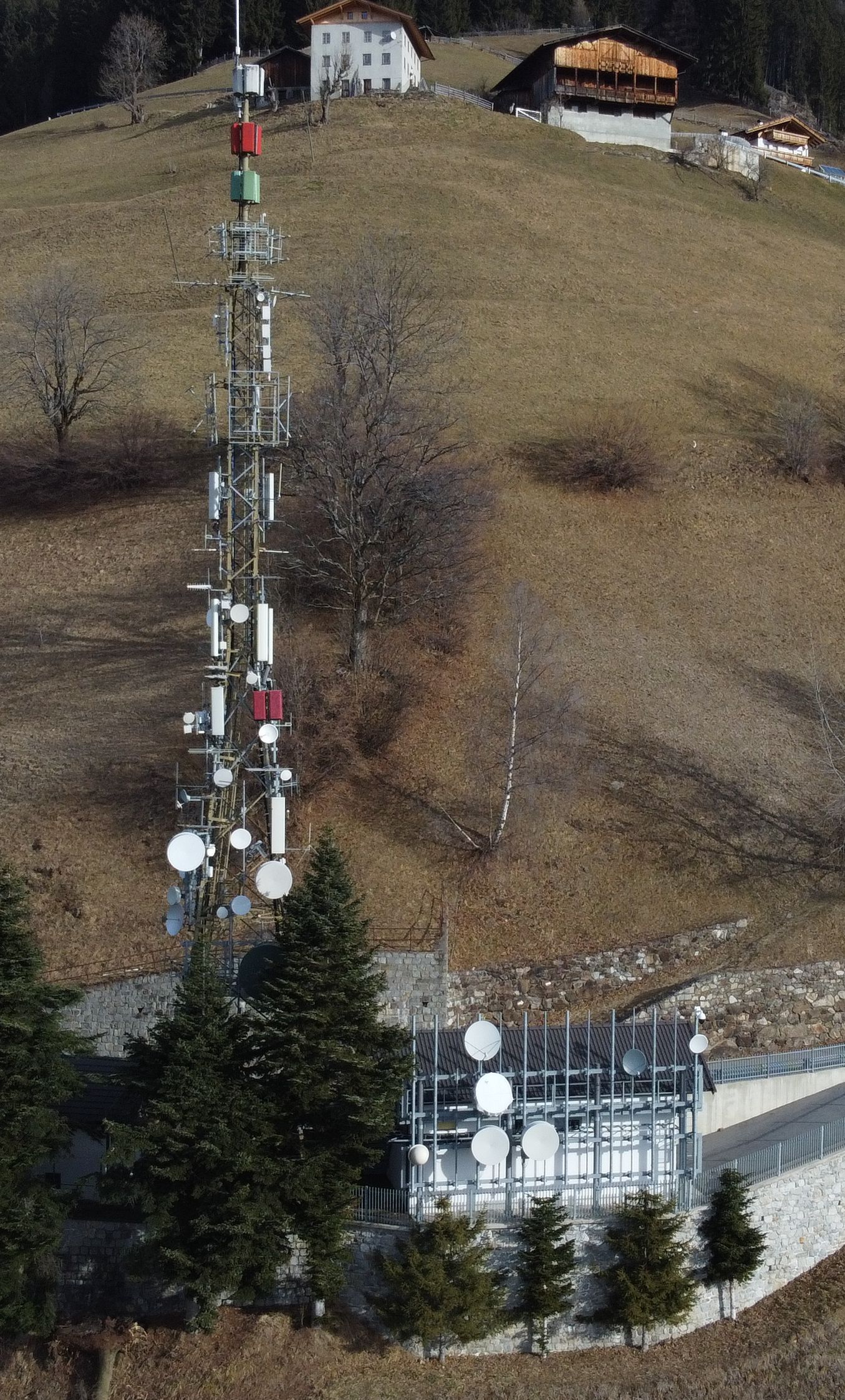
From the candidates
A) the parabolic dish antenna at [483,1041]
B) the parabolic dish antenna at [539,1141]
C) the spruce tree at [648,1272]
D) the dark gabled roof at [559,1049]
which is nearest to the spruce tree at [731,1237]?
the spruce tree at [648,1272]

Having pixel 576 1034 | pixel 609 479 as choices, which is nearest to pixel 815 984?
→ pixel 576 1034

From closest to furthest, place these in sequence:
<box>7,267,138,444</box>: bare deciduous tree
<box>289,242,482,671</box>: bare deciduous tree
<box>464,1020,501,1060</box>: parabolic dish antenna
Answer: <box>464,1020,501,1060</box>: parabolic dish antenna < <box>289,242,482,671</box>: bare deciduous tree < <box>7,267,138,444</box>: bare deciduous tree

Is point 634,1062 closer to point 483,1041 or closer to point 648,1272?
point 483,1041

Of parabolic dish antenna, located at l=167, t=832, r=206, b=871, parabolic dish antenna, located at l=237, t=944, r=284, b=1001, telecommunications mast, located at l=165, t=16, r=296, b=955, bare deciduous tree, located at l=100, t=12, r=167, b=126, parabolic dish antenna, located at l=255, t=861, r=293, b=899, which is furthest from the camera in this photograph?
bare deciduous tree, located at l=100, t=12, r=167, b=126

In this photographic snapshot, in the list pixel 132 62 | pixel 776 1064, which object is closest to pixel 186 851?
pixel 776 1064

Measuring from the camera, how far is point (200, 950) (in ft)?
74.7

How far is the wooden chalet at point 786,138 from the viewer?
293ft

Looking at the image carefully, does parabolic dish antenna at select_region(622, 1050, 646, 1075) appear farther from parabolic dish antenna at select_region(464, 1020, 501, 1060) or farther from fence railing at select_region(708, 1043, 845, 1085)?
fence railing at select_region(708, 1043, 845, 1085)

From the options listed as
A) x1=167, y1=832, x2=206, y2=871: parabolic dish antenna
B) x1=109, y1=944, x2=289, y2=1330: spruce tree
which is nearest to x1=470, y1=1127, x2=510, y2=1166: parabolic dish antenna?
x1=109, y1=944, x2=289, y2=1330: spruce tree

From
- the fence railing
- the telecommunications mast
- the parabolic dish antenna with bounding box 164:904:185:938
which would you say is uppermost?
the telecommunications mast

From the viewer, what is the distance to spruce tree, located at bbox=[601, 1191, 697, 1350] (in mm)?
22422

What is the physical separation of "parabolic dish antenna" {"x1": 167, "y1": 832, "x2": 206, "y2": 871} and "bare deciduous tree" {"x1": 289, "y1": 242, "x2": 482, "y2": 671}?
12038 mm

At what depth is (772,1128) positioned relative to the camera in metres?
25.7

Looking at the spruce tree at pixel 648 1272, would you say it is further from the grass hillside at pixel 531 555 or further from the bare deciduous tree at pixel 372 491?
the bare deciduous tree at pixel 372 491
